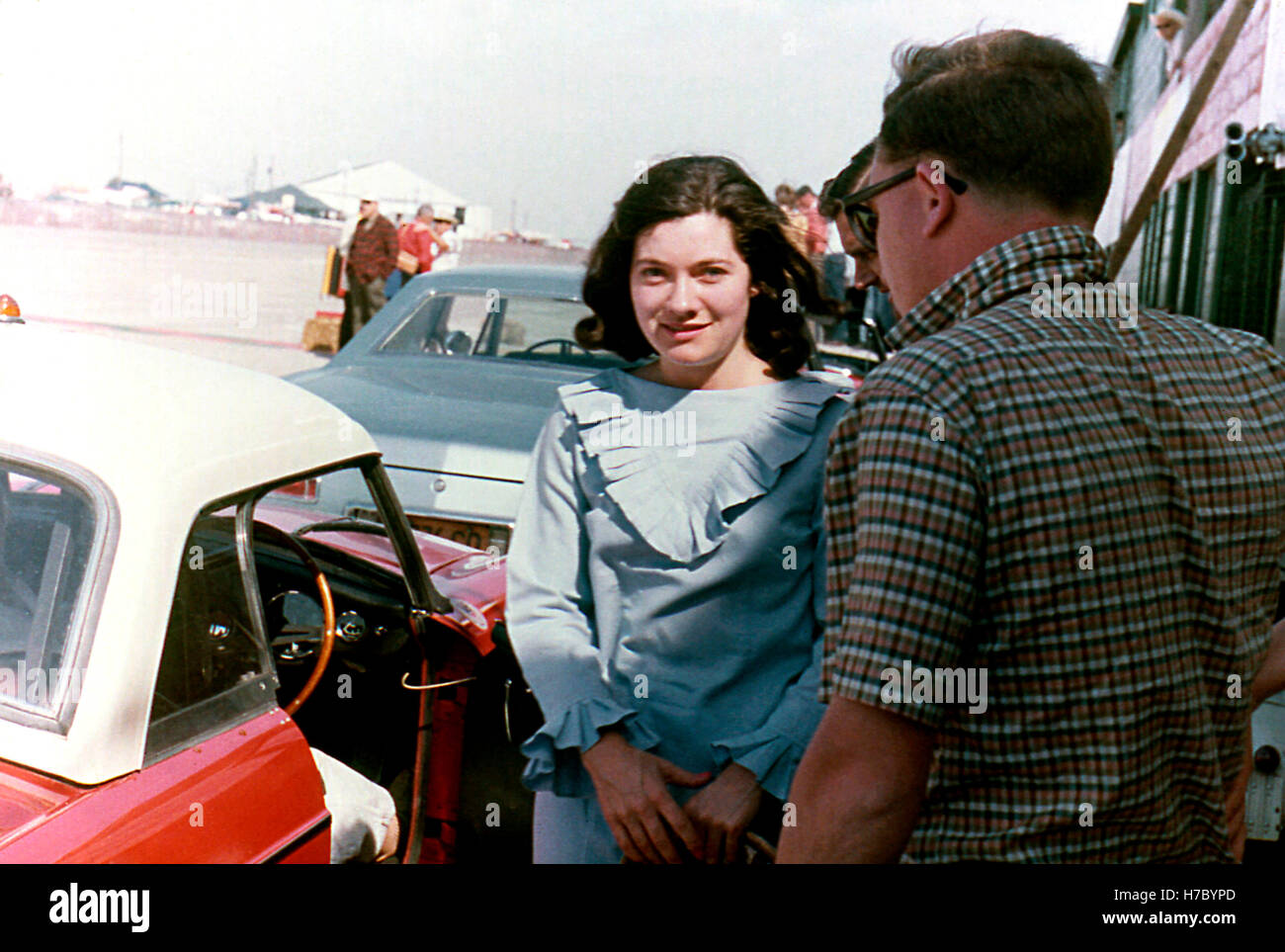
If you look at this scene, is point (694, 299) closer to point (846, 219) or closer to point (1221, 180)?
point (846, 219)

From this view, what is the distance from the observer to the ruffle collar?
1.59m

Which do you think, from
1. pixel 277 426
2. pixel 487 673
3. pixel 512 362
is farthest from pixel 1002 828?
pixel 512 362

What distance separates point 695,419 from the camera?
5.65ft

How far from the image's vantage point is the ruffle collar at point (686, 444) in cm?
159

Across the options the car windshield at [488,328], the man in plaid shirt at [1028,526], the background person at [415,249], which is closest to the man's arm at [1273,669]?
the man in plaid shirt at [1028,526]

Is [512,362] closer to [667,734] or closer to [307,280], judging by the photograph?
[667,734]

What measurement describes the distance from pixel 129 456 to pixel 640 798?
85 cm

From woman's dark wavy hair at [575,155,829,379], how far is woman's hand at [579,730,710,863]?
631mm

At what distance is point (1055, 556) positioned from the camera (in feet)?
3.31
